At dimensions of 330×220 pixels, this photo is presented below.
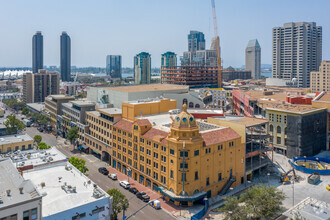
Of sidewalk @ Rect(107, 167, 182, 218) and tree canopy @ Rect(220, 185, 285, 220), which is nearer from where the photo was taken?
tree canopy @ Rect(220, 185, 285, 220)

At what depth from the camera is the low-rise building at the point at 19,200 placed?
42.1 meters

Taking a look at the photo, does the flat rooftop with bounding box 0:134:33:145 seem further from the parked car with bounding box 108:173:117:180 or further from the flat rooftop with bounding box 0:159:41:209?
the flat rooftop with bounding box 0:159:41:209

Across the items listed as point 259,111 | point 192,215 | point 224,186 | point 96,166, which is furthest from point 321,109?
point 96,166

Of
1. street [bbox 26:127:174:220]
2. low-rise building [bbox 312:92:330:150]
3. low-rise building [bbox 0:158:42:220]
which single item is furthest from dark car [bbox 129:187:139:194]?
low-rise building [bbox 312:92:330:150]

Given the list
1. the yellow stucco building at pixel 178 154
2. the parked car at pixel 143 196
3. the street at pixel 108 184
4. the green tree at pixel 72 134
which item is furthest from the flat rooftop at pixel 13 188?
the green tree at pixel 72 134

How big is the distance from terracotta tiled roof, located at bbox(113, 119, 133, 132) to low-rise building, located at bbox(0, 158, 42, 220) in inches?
1722

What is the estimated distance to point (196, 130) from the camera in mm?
71562

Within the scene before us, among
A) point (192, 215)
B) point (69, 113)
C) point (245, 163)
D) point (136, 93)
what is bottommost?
point (192, 215)

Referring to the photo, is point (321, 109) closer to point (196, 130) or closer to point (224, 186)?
point (224, 186)

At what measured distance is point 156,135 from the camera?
7975 centimetres

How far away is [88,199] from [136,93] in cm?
7310

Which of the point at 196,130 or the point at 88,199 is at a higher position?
the point at 196,130

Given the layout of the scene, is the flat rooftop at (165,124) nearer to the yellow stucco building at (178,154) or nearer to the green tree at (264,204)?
the yellow stucco building at (178,154)

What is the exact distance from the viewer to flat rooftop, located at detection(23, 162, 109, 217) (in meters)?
51.6
